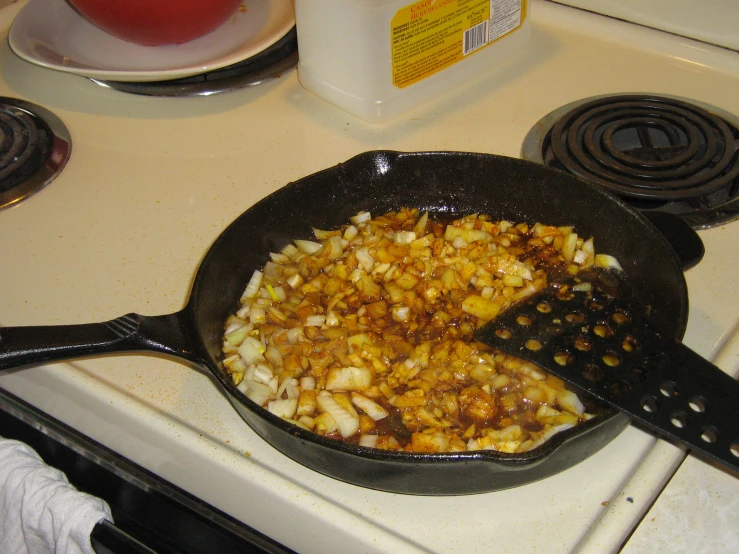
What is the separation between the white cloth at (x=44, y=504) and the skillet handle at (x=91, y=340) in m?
0.16

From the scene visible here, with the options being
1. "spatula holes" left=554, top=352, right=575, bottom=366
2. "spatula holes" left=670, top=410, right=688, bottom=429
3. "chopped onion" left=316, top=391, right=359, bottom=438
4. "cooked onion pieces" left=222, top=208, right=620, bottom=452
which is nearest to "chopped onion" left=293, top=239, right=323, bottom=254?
"cooked onion pieces" left=222, top=208, right=620, bottom=452

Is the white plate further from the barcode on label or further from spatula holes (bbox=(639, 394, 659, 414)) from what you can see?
spatula holes (bbox=(639, 394, 659, 414))

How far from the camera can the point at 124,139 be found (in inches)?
43.4

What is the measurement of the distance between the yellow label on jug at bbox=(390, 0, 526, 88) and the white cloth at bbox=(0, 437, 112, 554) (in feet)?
2.21

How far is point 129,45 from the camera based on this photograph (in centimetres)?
123

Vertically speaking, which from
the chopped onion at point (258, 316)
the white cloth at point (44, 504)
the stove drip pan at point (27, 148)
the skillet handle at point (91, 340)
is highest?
the skillet handle at point (91, 340)

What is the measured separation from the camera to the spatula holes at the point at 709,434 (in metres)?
0.57

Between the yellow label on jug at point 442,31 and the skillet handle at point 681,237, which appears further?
the yellow label on jug at point 442,31

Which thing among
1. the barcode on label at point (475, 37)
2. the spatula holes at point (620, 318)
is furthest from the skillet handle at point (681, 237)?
the barcode on label at point (475, 37)

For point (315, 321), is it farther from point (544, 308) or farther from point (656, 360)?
point (656, 360)

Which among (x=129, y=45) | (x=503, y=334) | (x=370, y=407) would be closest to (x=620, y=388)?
(x=503, y=334)

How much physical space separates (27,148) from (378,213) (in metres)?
0.53

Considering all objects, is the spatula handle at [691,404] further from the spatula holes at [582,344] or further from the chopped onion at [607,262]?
the chopped onion at [607,262]

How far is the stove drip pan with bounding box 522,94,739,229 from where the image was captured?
898 mm
